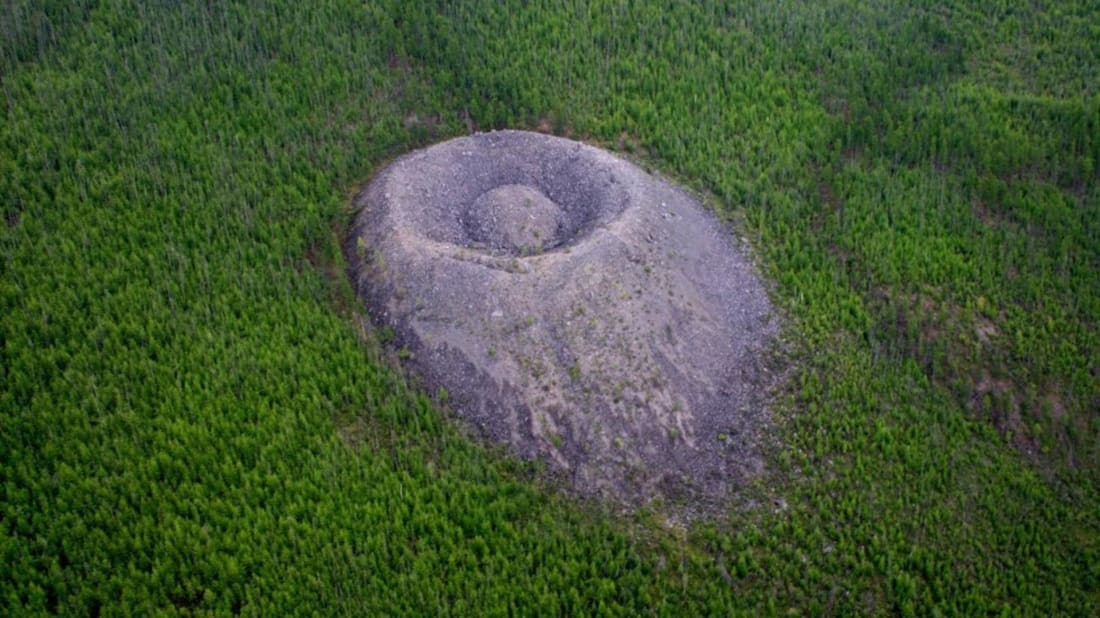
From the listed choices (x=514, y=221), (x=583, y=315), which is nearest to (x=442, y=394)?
(x=583, y=315)

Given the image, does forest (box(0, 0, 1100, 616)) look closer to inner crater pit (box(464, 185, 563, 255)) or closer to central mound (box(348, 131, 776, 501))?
central mound (box(348, 131, 776, 501))

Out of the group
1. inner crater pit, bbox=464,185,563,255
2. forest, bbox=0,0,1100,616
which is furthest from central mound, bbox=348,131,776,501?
forest, bbox=0,0,1100,616

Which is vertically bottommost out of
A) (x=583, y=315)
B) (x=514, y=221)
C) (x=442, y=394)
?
(x=442, y=394)

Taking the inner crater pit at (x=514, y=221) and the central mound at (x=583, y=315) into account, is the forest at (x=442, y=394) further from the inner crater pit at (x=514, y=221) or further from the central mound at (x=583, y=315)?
the inner crater pit at (x=514, y=221)

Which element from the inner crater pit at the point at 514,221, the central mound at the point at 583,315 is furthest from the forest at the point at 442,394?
the inner crater pit at the point at 514,221

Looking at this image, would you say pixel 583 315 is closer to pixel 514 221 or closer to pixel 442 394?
pixel 442 394

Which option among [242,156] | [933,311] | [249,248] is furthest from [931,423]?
[242,156]
